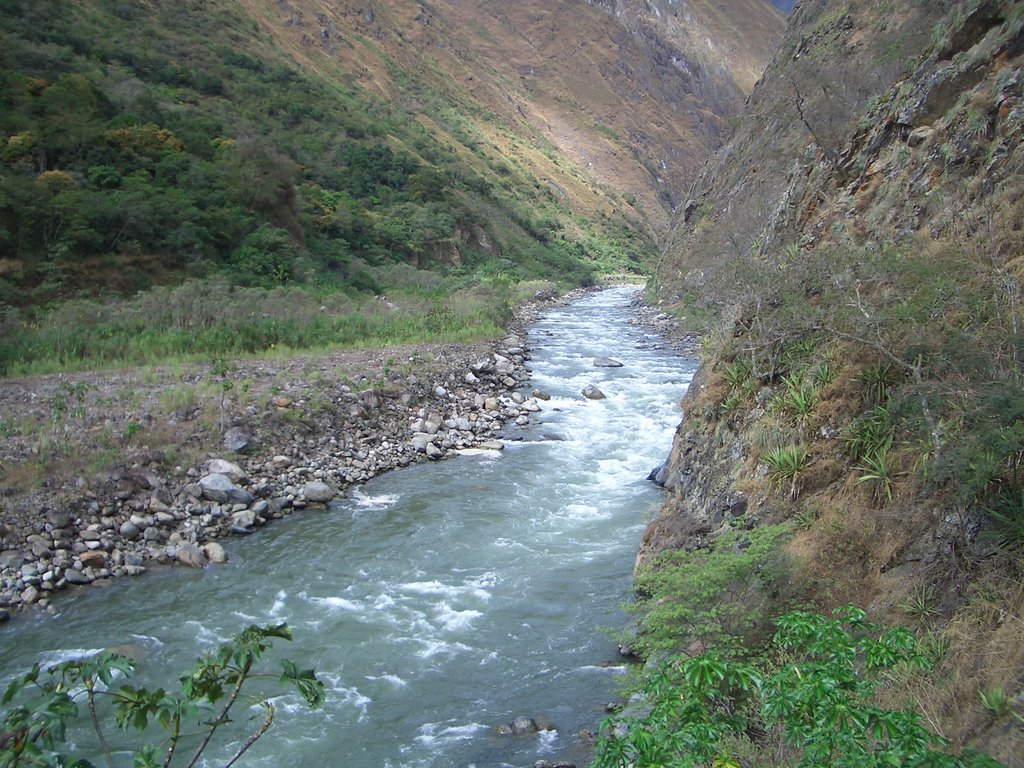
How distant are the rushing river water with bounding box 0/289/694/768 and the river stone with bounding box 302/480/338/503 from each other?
0.25 metres

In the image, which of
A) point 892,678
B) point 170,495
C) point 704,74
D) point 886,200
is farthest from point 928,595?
point 704,74

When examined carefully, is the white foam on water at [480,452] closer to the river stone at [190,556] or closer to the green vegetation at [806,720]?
the river stone at [190,556]

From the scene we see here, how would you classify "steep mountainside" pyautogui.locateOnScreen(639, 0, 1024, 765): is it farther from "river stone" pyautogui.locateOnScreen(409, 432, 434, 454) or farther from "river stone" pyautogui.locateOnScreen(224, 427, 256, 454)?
"river stone" pyautogui.locateOnScreen(224, 427, 256, 454)

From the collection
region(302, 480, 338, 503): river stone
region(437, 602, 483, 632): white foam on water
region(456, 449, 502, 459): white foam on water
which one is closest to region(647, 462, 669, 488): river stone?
region(456, 449, 502, 459): white foam on water

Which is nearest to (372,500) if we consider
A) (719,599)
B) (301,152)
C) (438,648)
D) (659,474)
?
(438,648)

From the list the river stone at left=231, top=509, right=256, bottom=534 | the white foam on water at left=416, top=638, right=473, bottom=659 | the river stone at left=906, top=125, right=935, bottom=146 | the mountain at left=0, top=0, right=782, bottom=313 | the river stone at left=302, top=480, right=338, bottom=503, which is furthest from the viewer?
the mountain at left=0, top=0, right=782, bottom=313

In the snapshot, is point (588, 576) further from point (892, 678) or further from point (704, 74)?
point (704, 74)

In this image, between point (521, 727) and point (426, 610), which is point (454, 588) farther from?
point (521, 727)

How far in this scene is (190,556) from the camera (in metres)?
10.2

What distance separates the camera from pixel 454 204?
161ft

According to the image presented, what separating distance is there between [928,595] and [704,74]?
15393cm

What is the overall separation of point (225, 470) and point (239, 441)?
101 cm

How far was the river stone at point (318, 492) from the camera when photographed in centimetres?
1245

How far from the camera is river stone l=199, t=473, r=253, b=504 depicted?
11.7 meters
